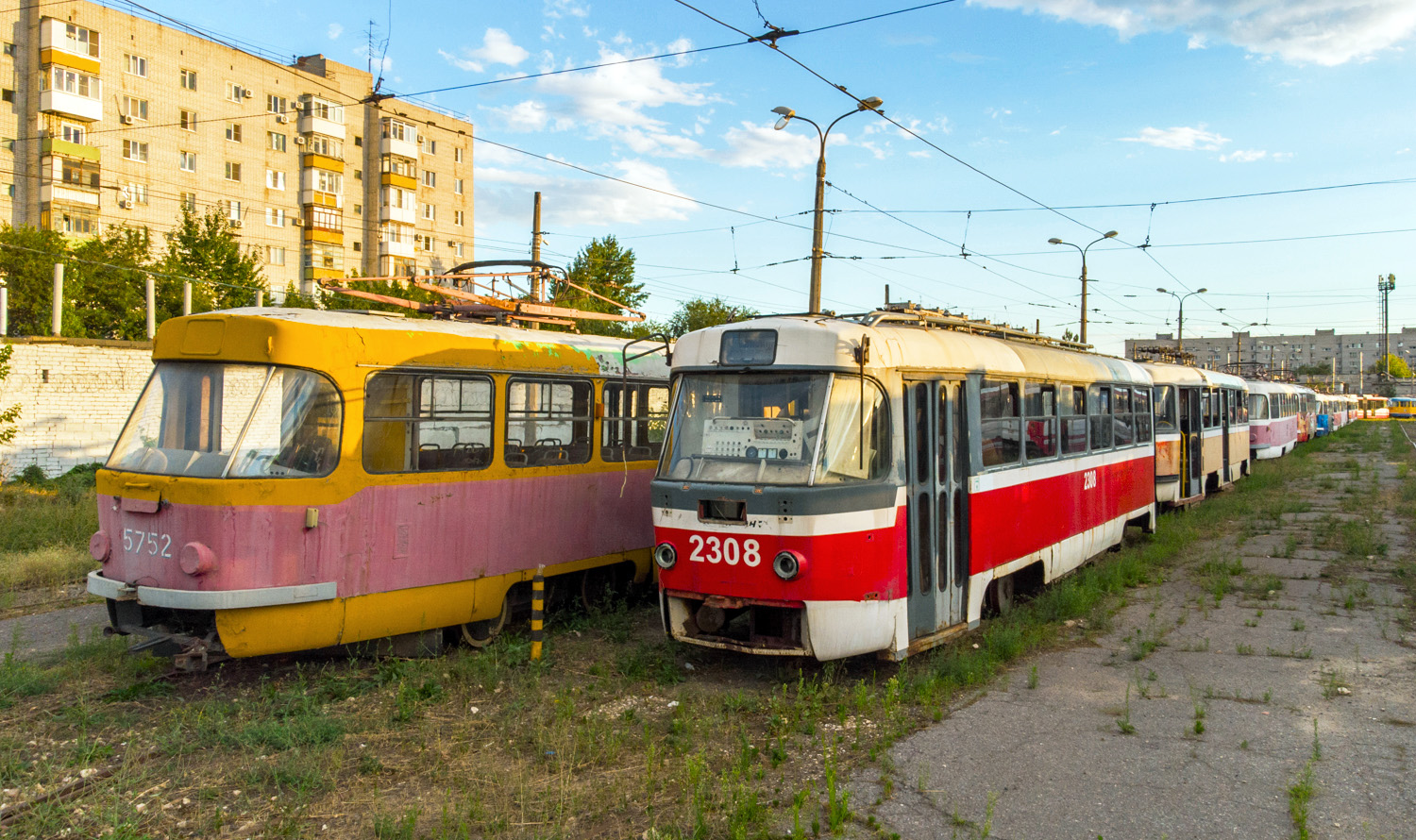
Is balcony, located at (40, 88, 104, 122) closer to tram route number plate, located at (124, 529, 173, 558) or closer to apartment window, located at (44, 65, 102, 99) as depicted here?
apartment window, located at (44, 65, 102, 99)

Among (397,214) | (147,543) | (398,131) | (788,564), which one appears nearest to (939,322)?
(788,564)

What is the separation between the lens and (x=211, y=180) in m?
44.8

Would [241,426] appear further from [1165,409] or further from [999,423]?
[1165,409]

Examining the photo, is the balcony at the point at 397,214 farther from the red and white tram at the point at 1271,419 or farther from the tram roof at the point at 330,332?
the tram roof at the point at 330,332

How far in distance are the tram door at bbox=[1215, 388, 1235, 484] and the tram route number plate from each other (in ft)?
69.0

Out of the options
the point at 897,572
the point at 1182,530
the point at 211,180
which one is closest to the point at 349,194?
the point at 211,180

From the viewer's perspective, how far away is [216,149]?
147 feet

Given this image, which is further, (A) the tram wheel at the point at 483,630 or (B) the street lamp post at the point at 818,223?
(B) the street lamp post at the point at 818,223

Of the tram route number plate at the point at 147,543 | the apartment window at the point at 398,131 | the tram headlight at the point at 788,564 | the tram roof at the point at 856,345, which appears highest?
the apartment window at the point at 398,131

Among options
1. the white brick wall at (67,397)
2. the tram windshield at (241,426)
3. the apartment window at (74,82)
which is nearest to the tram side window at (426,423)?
the tram windshield at (241,426)

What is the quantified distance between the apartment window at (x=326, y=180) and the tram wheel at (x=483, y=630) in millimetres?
44921

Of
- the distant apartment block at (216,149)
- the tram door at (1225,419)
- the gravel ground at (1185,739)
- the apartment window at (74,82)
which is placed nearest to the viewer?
the gravel ground at (1185,739)

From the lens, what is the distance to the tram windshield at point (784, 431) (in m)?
6.93

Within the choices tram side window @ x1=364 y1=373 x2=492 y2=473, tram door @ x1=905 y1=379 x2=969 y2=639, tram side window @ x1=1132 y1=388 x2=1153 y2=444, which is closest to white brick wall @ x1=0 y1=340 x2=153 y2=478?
tram side window @ x1=364 y1=373 x2=492 y2=473
